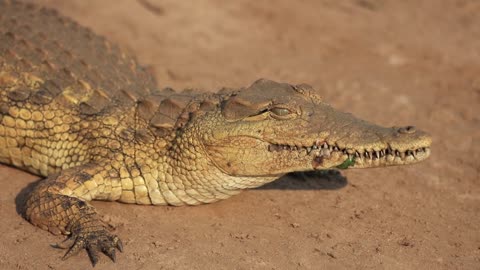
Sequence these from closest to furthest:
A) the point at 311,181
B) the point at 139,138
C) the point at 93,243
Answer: the point at 93,243 < the point at 139,138 < the point at 311,181

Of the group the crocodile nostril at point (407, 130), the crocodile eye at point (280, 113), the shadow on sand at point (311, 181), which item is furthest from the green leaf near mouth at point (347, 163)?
the shadow on sand at point (311, 181)

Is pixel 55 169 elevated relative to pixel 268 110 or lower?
lower

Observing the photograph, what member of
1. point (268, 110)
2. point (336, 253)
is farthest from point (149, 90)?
point (336, 253)

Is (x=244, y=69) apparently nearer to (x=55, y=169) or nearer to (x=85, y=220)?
(x=55, y=169)

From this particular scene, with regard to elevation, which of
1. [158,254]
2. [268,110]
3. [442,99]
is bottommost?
[158,254]

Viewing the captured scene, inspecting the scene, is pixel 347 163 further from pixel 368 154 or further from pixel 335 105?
pixel 335 105

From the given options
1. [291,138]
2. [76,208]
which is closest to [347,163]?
[291,138]

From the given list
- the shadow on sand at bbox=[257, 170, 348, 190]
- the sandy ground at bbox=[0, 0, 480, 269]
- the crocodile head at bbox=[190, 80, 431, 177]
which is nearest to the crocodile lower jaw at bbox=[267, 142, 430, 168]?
the crocodile head at bbox=[190, 80, 431, 177]
